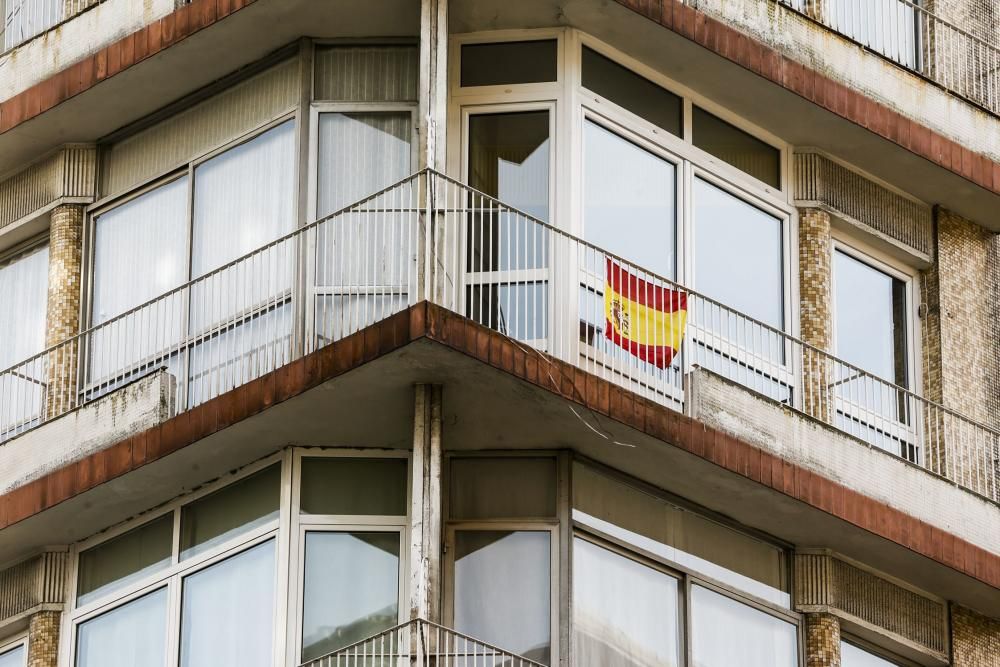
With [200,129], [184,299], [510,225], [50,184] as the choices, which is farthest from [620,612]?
[50,184]

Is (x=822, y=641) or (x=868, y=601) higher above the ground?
(x=868, y=601)

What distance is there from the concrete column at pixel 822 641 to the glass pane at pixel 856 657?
0.31 metres

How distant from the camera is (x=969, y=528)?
27.8 meters

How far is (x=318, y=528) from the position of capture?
83.3 feet

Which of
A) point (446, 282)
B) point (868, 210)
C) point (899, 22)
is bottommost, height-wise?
point (446, 282)

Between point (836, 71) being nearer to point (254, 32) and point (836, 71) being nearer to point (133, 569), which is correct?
point (254, 32)

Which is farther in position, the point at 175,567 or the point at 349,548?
the point at 175,567

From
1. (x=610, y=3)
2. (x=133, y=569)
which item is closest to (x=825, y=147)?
(x=610, y=3)

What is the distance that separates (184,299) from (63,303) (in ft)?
5.97

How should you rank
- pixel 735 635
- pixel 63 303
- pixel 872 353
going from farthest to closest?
1. pixel 872 353
2. pixel 63 303
3. pixel 735 635

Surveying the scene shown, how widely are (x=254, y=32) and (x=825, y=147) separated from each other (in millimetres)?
6256

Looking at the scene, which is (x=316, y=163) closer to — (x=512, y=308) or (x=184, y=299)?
(x=184, y=299)

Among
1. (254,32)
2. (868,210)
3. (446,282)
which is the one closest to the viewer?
(446,282)

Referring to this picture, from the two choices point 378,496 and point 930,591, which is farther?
point 930,591
